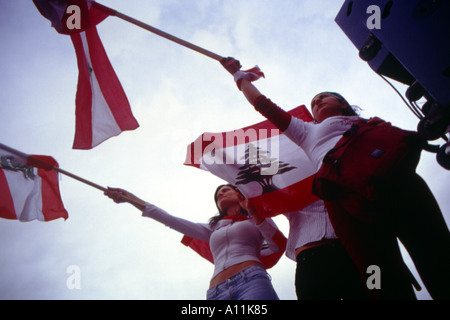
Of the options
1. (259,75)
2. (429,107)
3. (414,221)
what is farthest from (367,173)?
(259,75)

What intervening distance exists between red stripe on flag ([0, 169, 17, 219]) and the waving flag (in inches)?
60.0

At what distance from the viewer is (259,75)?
2.61 meters

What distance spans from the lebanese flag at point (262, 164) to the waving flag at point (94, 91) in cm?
108

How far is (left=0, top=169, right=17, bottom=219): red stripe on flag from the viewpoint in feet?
13.5

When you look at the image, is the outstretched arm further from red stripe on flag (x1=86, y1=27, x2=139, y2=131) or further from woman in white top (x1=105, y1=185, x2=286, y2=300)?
red stripe on flag (x1=86, y1=27, x2=139, y2=131)

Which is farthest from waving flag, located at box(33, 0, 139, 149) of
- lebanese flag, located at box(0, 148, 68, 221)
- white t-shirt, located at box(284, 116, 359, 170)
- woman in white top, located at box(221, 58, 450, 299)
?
woman in white top, located at box(221, 58, 450, 299)

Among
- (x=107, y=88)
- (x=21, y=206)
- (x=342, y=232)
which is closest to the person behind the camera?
(x=342, y=232)

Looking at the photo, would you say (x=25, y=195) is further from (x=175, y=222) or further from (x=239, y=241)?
(x=239, y=241)

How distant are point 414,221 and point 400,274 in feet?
0.88

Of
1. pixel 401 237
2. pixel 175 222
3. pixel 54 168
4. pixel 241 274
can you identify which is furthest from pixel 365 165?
pixel 54 168

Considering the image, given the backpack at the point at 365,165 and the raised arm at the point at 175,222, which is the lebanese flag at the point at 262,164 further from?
the backpack at the point at 365,165

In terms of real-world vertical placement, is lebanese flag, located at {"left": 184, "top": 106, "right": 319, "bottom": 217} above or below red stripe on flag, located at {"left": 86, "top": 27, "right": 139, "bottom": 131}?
below

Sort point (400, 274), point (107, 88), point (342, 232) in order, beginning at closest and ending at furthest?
point (400, 274) → point (342, 232) → point (107, 88)
